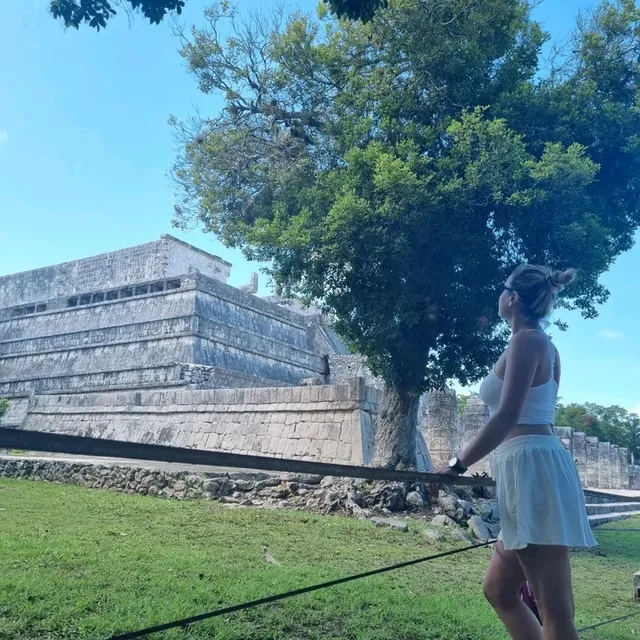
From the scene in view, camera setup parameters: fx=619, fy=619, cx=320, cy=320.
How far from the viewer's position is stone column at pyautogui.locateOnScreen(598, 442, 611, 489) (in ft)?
83.6

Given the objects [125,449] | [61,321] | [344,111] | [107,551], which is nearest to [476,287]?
[344,111]

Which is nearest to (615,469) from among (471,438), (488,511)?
(471,438)

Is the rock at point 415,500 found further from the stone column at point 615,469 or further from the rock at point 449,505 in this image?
the stone column at point 615,469

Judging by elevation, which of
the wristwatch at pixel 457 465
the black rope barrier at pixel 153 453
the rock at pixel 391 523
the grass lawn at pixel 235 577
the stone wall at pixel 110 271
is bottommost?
the grass lawn at pixel 235 577

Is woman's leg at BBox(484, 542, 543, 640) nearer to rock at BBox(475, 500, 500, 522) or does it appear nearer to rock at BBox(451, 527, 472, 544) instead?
rock at BBox(451, 527, 472, 544)

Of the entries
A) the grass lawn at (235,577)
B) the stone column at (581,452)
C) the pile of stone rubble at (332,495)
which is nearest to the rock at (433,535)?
the grass lawn at (235,577)

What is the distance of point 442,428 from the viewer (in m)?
17.9

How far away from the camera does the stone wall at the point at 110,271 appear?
28.6m

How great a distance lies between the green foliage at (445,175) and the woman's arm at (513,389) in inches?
278

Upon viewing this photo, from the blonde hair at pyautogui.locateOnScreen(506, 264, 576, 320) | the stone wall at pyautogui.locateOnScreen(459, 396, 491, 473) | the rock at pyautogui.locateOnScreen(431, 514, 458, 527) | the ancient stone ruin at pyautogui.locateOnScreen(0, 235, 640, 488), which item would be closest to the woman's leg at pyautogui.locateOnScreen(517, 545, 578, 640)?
the blonde hair at pyautogui.locateOnScreen(506, 264, 576, 320)

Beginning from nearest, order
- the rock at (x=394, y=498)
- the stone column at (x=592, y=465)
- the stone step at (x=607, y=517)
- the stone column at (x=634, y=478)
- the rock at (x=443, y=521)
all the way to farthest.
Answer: the rock at (x=443, y=521) < the rock at (x=394, y=498) < the stone step at (x=607, y=517) < the stone column at (x=592, y=465) < the stone column at (x=634, y=478)

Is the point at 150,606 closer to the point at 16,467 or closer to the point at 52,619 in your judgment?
the point at 52,619

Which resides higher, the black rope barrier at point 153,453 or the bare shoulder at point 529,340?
the bare shoulder at point 529,340

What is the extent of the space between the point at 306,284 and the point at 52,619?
7846 mm
